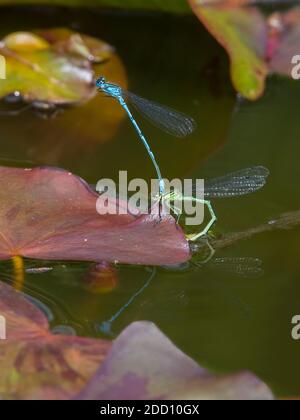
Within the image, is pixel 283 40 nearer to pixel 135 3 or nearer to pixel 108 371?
pixel 135 3

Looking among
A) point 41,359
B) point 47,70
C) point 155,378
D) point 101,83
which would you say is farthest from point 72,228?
point 47,70

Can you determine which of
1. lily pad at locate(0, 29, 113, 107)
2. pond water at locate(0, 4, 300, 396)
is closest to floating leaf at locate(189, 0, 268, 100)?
pond water at locate(0, 4, 300, 396)

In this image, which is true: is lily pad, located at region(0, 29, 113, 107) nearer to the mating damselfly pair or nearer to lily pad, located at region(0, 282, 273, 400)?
the mating damselfly pair

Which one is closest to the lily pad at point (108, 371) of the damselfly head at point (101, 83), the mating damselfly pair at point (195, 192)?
the mating damselfly pair at point (195, 192)

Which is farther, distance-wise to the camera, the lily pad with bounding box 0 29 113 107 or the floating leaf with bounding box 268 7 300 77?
the floating leaf with bounding box 268 7 300 77

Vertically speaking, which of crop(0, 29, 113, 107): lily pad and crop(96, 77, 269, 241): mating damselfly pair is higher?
crop(0, 29, 113, 107): lily pad

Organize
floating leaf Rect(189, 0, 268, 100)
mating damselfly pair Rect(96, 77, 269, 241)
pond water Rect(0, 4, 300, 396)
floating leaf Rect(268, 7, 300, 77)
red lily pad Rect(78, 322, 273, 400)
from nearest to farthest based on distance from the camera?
1. red lily pad Rect(78, 322, 273, 400)
2. pond water Rect(0, 4, 300, 396)
3. mating damselfly pair Rect(96, 77, 269, 241)
4. floating leaf Rect(189, 0, 268, 100)
5. floating leaf Rect(268, 7, 300, 77)

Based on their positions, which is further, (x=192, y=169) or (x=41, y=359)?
(x=192, y=169)

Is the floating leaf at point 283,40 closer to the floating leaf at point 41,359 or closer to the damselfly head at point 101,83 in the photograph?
A: the damselfly head at point 101,83

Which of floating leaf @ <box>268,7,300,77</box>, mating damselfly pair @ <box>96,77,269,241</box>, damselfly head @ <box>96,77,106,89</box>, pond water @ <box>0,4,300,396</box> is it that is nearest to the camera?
pond water @ <box>0,4,300,396</box>
